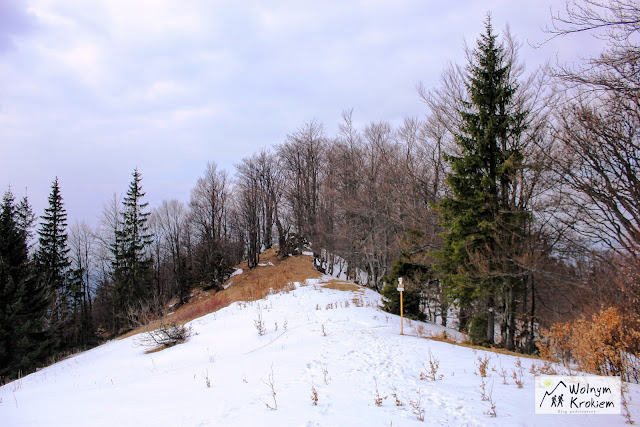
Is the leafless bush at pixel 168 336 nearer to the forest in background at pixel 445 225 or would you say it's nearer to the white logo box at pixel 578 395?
the forest in background at pixel 445 225

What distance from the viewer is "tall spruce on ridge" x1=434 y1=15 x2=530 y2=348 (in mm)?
11852

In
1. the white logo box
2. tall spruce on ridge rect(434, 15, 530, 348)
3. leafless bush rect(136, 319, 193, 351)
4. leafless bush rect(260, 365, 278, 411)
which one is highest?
tall spruce on ridge rect(434, 15, 530, 348)

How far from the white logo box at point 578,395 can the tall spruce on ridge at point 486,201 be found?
21.6 feet

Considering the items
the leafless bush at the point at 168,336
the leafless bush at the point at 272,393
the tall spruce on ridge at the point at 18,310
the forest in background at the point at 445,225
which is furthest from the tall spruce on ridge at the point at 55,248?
the leafless bush at the point at 272,393

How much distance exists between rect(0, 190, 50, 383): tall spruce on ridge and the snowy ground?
14838mm

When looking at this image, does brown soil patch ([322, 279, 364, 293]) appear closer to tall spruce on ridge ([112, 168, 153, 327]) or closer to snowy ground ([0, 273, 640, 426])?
snowy ground ([0, 273, 640, 426])

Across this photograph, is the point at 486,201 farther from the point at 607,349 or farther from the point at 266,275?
the point at 266,275

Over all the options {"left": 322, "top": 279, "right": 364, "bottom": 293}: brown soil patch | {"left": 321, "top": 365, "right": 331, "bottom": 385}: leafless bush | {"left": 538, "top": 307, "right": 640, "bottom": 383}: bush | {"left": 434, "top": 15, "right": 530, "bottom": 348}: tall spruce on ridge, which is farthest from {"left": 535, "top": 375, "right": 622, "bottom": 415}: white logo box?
{"left": 322, "top": 279, "right": 364, "bottom": 293}: brown soil patch

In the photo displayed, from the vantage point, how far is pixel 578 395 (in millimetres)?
4625

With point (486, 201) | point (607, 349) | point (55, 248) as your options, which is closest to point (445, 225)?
point (486, 201)

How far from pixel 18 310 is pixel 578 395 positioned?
2762cm

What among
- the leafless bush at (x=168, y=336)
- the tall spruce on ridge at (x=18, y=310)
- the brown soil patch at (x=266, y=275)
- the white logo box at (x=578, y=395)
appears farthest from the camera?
the brown soil patch at (x=266, y=275)

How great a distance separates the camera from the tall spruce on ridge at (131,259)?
30.7 metres

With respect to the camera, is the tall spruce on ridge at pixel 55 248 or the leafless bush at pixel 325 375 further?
the tall spruce on ridge at pixel 55 248
